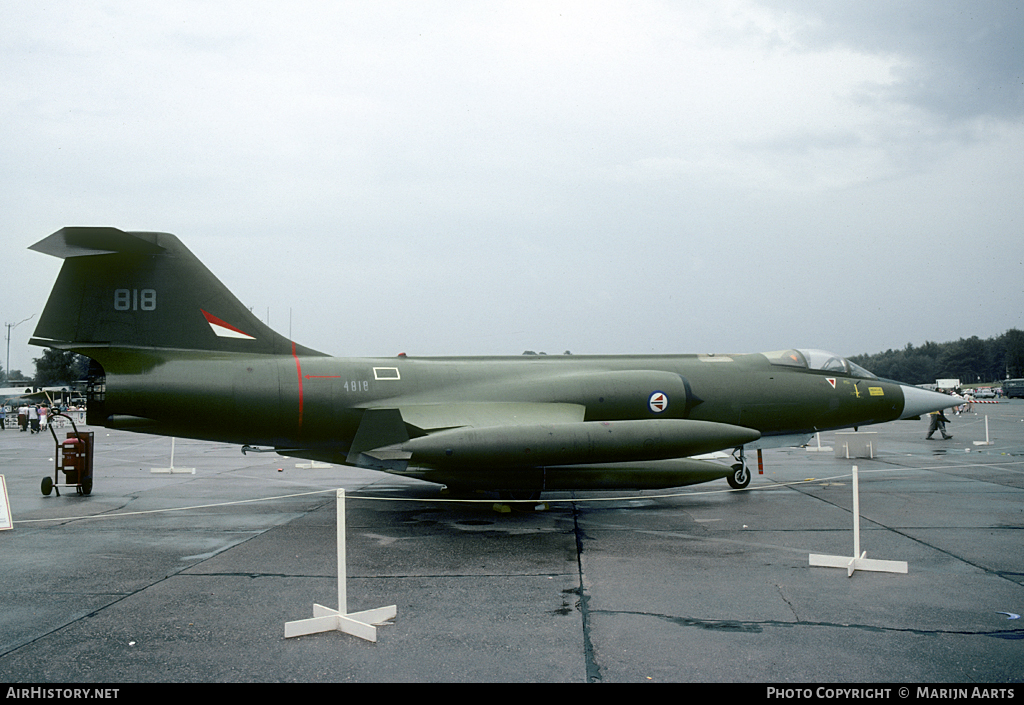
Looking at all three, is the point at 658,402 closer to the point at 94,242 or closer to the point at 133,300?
the point at 133,300

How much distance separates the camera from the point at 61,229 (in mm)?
8211

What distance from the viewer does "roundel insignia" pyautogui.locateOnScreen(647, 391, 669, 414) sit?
411 inches

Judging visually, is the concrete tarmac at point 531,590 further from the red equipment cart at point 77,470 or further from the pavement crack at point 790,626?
the red equipment cart at point 77,470

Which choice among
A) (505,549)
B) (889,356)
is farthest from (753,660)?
(889,356)

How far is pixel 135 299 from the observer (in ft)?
29.8

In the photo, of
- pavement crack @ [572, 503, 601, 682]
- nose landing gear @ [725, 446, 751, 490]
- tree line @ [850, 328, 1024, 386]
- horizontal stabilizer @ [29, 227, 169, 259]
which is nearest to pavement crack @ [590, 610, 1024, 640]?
pavement crack @ [572, 503, 601, 682]

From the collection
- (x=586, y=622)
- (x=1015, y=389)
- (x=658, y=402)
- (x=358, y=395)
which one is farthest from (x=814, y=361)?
(x=1015, y=389)

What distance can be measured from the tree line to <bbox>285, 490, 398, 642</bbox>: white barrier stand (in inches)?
3996

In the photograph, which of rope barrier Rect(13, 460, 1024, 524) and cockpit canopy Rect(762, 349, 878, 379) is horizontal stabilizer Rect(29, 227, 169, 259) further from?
cockpit canopy Rect(762, 349, 878, 379)

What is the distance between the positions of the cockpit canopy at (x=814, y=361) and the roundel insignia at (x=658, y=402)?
2.56 metres

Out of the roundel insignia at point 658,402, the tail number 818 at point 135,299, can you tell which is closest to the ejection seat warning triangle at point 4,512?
the tail number 818 at point 135,299

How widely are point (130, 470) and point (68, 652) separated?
13.2 metres
